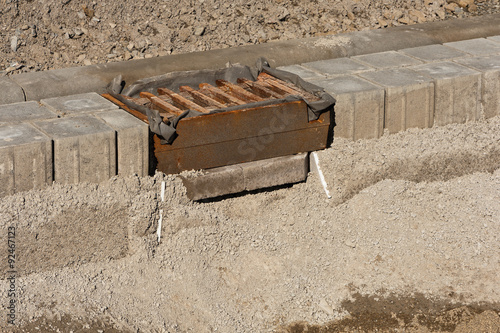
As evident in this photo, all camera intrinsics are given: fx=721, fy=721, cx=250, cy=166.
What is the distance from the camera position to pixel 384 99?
516cm

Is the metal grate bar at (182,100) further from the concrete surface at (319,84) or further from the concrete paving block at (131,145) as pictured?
the concrete paving block at (131,145)

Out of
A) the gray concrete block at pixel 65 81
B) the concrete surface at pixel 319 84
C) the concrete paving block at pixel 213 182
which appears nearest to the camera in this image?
the concrete surface at pixel 319 84

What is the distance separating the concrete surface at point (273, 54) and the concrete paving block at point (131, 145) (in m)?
0.99

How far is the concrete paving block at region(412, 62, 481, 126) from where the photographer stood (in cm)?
539

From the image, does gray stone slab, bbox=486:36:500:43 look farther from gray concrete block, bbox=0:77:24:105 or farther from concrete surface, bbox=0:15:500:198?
gray concrete block, bbox=0:77:24:105

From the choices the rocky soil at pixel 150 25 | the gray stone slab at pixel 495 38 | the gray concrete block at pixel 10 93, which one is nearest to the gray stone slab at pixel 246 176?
the gray concrete block at pixel 10 93

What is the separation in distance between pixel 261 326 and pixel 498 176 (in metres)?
2.37

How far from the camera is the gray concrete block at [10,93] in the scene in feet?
16.5

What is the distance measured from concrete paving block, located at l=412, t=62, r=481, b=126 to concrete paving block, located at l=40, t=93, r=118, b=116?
7.84ft

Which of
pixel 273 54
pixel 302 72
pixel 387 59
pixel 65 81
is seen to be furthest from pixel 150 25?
pixel 387 59

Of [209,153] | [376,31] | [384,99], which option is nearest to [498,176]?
[384,99]

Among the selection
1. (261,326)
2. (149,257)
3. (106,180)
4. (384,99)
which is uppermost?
(384,99)

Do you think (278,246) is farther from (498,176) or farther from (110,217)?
(498,176)

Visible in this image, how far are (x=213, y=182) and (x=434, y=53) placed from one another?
2.47 m
